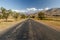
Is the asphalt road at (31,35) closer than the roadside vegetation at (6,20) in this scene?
Yes

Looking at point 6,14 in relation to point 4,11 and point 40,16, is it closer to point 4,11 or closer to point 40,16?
point 4,11

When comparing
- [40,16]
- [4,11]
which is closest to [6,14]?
[4,11]

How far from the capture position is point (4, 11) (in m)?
74.4

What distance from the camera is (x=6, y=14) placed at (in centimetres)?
7375

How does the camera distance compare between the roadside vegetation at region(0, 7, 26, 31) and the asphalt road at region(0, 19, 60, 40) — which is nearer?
the asphalt road at region(0, 19, 60, 40)

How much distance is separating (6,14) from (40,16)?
63142 mm

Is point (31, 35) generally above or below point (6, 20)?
above

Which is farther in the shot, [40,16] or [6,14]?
[40,16]

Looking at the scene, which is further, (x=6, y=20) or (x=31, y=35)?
(x=6, y=20)

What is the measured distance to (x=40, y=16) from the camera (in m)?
133

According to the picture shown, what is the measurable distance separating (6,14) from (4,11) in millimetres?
2133

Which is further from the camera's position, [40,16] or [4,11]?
[40,16]
